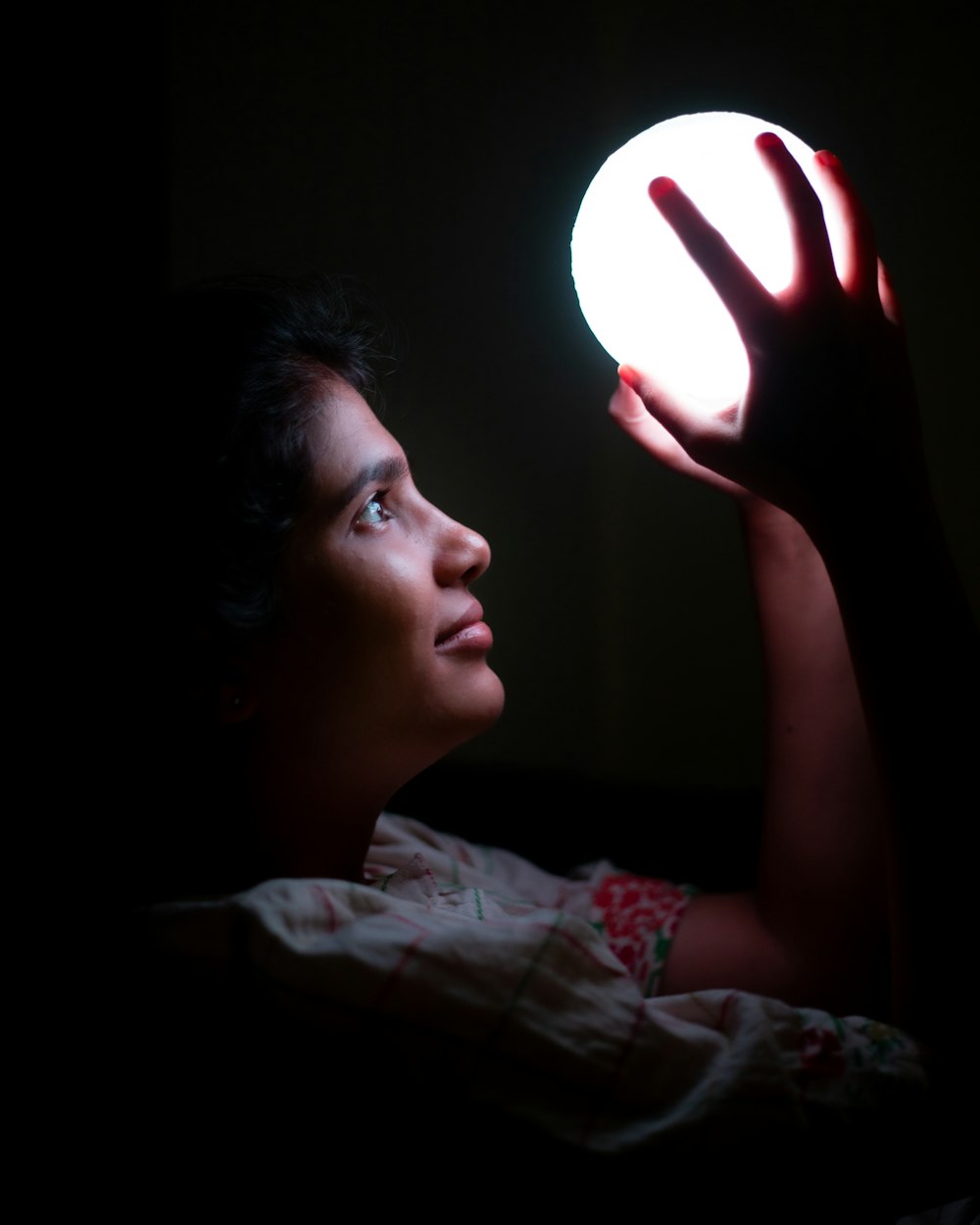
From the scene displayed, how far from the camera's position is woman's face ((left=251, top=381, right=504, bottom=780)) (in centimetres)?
78

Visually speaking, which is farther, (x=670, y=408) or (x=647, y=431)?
(x=647, y=431)

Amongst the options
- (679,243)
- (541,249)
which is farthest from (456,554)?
(541,249)

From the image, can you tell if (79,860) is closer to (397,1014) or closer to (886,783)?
(397,1014)

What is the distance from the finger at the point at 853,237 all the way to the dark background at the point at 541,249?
0.56 metres

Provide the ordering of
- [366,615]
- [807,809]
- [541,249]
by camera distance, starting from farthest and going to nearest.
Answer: [541,249], [807,809], [366,615]

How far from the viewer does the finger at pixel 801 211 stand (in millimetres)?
578

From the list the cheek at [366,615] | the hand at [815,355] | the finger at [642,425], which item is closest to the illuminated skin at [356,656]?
the cheek at [366,615]

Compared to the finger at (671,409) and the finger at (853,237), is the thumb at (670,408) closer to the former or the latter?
the finger at (671,409)

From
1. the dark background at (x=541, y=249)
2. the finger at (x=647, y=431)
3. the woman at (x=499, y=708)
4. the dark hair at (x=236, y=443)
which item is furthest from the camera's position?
the dark background at (x=541, y=249)

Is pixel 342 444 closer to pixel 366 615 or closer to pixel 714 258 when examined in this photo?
pixel 366 615

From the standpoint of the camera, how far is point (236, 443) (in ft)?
2.61

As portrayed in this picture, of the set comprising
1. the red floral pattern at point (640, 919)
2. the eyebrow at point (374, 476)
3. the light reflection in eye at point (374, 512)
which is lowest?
the red floral pattern at point (640, 919)

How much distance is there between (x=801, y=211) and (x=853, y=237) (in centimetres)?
6

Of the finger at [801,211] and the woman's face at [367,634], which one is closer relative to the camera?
the finger at [801,211]
